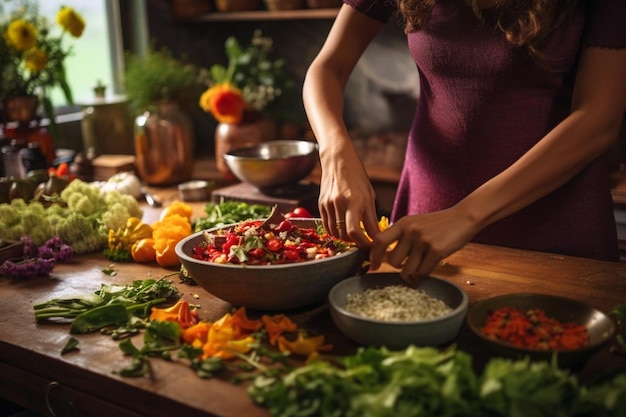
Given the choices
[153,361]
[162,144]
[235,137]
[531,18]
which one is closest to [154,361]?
[153,361]

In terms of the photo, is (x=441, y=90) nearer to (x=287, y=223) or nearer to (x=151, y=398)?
(x=287, y=223)

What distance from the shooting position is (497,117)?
1.75 metres

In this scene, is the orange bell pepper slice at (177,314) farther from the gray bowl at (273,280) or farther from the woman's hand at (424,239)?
the woman's hand at (424,239)

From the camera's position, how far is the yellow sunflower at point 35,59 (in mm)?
2721

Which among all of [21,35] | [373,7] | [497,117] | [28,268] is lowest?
[28,268]

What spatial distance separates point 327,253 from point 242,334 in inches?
9.6

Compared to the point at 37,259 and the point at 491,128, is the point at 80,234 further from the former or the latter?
the point at 491,128

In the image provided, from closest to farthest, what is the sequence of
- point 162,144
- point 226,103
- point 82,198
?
point 82,198 → point 162,144 → point 226,103

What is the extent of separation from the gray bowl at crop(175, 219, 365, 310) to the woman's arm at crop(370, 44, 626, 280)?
8 cm

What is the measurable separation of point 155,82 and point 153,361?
2.07 meters

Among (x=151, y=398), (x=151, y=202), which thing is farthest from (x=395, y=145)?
(x=151, y=398)

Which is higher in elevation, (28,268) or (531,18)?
(531,18)

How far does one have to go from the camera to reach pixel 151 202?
244cm

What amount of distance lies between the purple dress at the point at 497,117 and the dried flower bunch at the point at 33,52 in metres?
1.49
